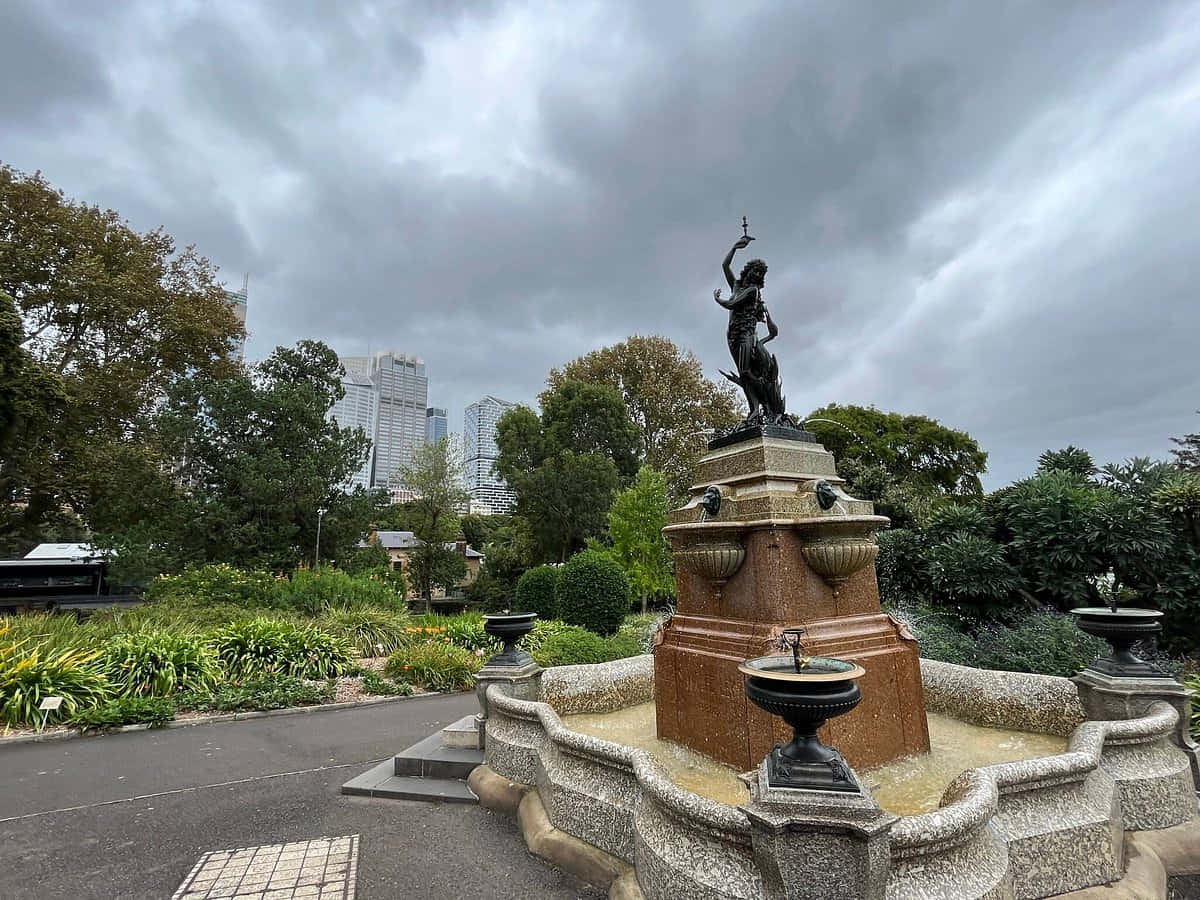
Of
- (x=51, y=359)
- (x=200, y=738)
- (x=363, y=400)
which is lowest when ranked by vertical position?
(x=200, y=738)

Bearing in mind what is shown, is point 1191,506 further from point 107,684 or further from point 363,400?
point 363,400

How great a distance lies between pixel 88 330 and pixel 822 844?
74.8 feet

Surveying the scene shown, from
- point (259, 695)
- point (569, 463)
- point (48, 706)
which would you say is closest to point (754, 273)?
point (259, 695)

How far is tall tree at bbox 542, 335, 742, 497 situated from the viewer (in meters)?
25.9

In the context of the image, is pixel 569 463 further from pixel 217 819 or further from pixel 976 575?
pixel 217 819

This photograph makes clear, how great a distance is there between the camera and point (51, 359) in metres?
16.3

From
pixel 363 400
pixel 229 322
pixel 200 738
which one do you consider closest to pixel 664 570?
pixel 200 738

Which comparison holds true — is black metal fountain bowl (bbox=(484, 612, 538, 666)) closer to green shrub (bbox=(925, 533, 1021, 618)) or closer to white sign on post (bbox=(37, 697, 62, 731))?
white sign on post (bbox=(37, 697, 62, 731))

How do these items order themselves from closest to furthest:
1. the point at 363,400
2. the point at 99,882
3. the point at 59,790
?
the point at 99,882, the point at 59,790, the point at 363,400

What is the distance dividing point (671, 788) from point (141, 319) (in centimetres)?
2177

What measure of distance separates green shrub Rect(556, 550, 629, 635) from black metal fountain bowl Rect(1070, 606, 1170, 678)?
1094 cm

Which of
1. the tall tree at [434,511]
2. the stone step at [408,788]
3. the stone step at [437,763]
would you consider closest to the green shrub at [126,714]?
the stone step at [408,788]

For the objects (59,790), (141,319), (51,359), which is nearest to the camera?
(59,790)

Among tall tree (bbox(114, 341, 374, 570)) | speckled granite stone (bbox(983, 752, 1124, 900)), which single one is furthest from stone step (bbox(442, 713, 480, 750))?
tall tree (bbox(114, 341, 374, 570))
